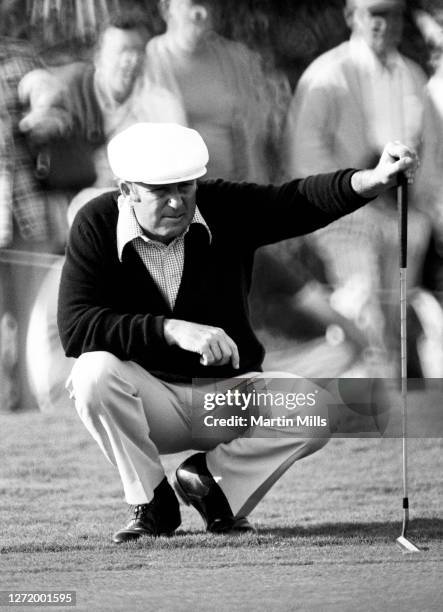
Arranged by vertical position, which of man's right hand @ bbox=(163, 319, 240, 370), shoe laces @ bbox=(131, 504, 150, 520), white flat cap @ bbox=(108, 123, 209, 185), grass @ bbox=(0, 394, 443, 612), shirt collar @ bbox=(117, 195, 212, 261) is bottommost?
grass @ bbox=(0, 394, 443, 612)

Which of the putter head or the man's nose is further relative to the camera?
the man's nose

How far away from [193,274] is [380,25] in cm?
168

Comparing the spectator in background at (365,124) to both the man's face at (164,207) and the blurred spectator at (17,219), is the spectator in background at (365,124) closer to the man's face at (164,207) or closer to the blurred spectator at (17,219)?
the blurred spectator at (17,219)

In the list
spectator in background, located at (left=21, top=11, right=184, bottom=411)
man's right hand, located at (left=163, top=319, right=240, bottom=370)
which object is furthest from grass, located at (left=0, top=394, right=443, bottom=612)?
spectator in background, located at (left=21, top=11, right=184, bottom=411)

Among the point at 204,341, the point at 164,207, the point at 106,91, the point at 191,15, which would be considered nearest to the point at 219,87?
the point at 191,15

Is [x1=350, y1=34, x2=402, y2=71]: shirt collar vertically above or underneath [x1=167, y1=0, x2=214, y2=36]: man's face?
underneath

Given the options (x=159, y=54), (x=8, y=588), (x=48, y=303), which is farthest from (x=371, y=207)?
(x=8, y=588)

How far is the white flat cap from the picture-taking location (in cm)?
247

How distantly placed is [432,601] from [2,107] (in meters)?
2.47

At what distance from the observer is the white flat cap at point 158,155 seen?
2475mm

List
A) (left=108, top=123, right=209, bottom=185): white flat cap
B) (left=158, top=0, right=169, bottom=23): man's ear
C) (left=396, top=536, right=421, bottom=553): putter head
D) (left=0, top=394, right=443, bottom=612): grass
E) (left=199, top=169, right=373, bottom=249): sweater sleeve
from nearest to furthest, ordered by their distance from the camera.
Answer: (left=0, top=394, right=443, bottom=612): grass
(left=396, top=536, right=421, bottom=553): putter head
(left=108, top=123, right=209, bottom=185): white flat cap
(left=199, top=169, right=373, bottom=249): sweater sleeve
(left=158, top=0, right=169, bottom=23): man's ear

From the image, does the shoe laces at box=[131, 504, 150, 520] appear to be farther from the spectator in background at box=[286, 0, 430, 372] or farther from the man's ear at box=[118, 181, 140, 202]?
the spectator in background at box=[286, 0, 430, 372]

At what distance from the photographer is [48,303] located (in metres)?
4.03

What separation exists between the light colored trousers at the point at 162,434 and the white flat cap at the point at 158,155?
1.21ft
